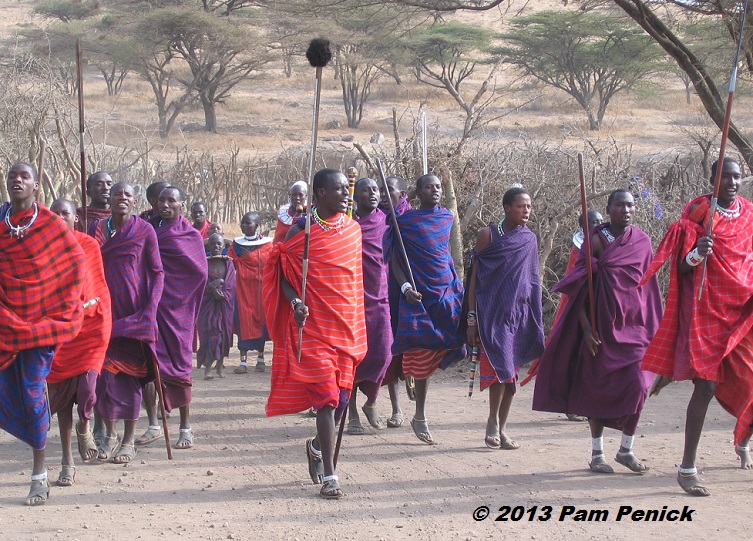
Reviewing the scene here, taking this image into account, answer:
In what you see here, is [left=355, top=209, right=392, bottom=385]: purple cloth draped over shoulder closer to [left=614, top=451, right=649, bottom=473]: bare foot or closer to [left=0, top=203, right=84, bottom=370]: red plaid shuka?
[left=614, top=451, right=649, bottom=473]: bare foot

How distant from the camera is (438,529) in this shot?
502cm

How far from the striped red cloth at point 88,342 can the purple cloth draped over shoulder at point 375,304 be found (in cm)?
181

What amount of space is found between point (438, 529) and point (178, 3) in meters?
28.9

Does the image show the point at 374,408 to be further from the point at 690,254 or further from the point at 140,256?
the point at 690,254

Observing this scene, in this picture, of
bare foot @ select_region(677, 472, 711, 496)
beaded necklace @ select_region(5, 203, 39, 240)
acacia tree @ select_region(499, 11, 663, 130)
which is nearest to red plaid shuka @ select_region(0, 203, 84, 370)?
beaded necklace @ select_region(5, 203, 39, 240)

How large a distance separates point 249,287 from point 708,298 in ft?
18.4

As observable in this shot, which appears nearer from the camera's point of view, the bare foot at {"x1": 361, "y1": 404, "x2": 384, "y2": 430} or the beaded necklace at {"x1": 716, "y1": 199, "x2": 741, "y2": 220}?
the beaded necklace at {"x1": 716, "y1": 199, "x2": 741, "y2": 220}

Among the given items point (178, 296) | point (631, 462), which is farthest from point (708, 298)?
point (178, 296)

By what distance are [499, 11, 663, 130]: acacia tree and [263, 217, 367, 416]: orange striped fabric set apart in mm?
25292

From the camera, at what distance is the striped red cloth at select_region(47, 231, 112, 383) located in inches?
231

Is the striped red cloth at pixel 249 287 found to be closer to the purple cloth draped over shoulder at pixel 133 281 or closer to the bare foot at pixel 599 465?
the purple cloth draped over shoulder at pixel 133 281

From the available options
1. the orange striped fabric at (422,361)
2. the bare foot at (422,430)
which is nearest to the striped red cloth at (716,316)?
the bare foot at (422,430)

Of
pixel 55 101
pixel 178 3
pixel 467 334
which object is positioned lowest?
pixel 467 334

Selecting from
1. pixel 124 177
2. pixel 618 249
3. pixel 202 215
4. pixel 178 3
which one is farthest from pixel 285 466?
pixel 178 3
